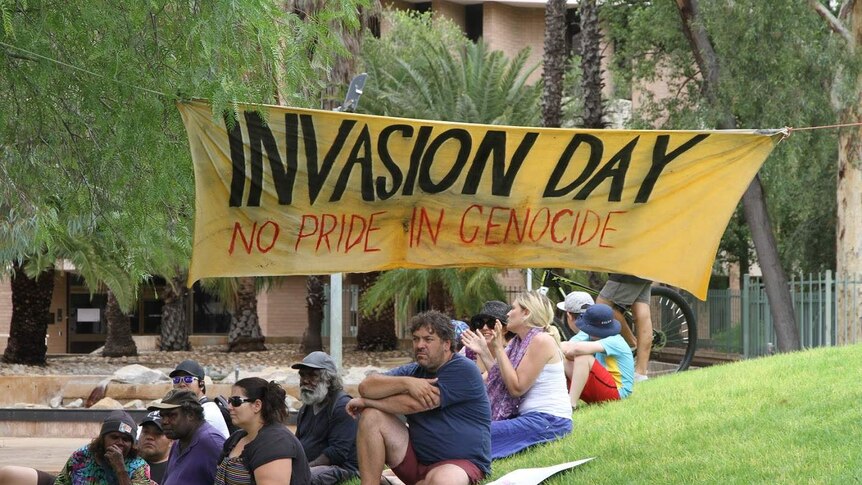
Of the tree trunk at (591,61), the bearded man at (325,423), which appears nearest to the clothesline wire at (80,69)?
the bearded man at (325,423)

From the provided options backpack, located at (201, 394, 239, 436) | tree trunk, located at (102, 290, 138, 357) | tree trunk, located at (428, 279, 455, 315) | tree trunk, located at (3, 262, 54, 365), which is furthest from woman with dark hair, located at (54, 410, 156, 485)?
tree trunk, located at (102, 290, 138, 357)

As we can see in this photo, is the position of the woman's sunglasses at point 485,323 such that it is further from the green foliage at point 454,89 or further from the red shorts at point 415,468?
the green foliage at point 454,89

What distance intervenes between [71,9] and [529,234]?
2.90m

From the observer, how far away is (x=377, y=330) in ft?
102

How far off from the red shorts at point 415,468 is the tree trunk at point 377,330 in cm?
2328

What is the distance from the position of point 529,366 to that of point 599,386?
2.31 m

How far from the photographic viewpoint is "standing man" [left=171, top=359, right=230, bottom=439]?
338 inches

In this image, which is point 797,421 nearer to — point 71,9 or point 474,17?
point 71,9

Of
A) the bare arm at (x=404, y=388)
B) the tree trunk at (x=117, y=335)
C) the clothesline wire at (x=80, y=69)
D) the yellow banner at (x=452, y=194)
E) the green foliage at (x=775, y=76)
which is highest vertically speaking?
the green foliage at (x=775, y=76)

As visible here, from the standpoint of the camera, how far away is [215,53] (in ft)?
24.7

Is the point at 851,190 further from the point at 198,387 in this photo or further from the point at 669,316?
the point at 198,387

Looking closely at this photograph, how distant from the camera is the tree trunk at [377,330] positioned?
3094 centimetres

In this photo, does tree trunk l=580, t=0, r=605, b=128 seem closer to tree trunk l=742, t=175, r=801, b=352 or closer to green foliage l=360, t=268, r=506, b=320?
tree trunk l=742, t=175, r=801, b=352

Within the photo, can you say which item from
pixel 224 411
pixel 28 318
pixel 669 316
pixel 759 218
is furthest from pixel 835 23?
pixel 28 318
